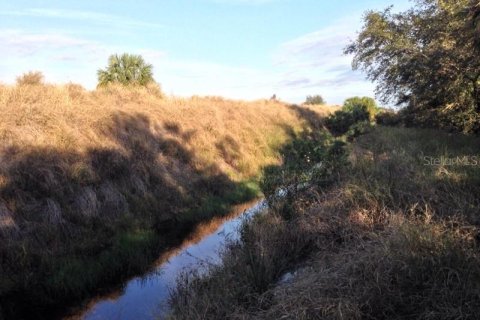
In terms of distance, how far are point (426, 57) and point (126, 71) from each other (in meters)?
17.4

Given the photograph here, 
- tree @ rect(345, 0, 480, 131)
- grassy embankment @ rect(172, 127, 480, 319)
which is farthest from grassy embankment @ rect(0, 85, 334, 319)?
tree @ rect(345, 0, 480, 131)

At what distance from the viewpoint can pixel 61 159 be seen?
1037cm

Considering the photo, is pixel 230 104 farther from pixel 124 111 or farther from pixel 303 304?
pixel 303 304

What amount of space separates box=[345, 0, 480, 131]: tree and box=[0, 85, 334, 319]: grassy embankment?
724cm

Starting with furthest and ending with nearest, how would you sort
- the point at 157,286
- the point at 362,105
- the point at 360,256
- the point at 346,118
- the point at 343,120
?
the point at 362,105
the point at 346,118
the point at 343,120
the point at 157,286
the point at 360,256

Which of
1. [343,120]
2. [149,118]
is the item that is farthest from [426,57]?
[343,120]

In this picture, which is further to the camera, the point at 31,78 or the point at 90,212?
the point at 31,78

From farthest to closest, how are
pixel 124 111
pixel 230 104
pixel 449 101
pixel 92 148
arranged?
pixel 230 104 → pixel 449 101 → pixel 124 111 → pixel 92 148

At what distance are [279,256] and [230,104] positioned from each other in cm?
2013

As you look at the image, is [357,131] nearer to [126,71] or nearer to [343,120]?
[343,120]

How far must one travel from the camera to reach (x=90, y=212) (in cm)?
945

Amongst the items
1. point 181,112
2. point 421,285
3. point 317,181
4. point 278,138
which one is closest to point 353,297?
point 421,285

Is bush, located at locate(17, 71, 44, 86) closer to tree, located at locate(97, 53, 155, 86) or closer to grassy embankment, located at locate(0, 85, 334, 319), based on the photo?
grassy embankment, located at locate(0, 85, 334, 319)

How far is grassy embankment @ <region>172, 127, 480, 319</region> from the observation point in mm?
4746
